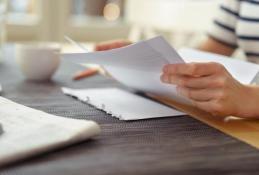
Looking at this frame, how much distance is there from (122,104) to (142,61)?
0.37 ft

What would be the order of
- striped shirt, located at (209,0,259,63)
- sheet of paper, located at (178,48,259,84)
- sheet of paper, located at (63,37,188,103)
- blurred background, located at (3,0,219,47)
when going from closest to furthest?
sheet of paper, located at (63,37,188,103)
sheet of paper, located at (178,48,259,84)
striped shirt, located at (209,0,259,63)
blurred background, located at (3,0,219,47)

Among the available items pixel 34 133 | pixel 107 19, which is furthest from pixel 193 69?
pixel 107 19

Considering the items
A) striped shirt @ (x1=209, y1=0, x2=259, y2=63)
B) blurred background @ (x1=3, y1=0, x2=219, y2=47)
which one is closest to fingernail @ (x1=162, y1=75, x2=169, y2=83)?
striped shirt @ (x1=209, y1=0, x2=259, y2=63)

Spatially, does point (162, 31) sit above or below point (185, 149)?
below

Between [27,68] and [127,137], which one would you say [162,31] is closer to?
[27,68]

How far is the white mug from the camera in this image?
1.08 metres

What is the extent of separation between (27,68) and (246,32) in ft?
2.04

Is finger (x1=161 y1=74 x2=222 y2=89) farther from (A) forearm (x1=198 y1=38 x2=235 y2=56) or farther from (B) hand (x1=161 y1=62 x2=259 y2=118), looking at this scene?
(A) forearm (x1=198 y1=38 x2=235 y2=56)

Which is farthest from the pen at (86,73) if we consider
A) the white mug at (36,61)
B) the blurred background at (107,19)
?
the blurred background at (107,19)

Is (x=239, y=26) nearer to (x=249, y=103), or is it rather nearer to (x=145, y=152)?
(x=249, y=103)

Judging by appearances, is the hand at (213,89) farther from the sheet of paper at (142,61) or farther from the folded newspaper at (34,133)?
the folded newspaper at (34,133)

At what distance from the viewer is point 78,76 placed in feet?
3.69

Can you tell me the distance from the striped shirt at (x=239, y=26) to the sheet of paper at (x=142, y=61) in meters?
0.50

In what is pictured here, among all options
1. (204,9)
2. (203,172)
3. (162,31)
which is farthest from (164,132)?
(162,31)
